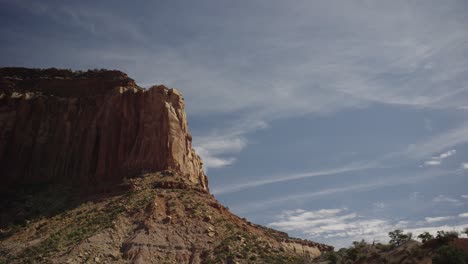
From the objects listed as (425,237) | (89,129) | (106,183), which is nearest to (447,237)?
(425,237)

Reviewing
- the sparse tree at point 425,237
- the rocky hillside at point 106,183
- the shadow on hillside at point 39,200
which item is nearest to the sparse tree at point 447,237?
the sparse tree at point 425,237

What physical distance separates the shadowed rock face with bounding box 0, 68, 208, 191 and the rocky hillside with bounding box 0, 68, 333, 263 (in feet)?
0.53

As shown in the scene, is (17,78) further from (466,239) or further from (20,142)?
(466,239)

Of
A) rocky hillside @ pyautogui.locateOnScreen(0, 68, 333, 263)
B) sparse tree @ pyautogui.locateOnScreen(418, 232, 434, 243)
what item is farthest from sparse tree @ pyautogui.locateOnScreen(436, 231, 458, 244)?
rocky hillside @ pyautogui.locateOnScreen(0, 68, 333, 263)

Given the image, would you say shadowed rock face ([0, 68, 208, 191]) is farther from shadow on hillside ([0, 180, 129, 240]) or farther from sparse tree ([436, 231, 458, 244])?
sparse tree ([436, 231, 458, 244])

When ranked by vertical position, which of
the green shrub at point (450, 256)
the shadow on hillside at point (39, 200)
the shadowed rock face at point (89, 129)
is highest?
the shadowed rock face at point (89, 129)

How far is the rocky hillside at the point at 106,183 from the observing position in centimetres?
4675

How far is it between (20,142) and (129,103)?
2008 cm

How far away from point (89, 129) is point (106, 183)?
13205 mm

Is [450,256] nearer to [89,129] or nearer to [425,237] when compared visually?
[425,237]

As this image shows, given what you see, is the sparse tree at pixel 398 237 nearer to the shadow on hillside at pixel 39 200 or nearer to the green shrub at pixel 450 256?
the green shrub at pixel 450 256

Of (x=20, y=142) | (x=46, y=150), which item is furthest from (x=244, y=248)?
(x=20, y=142)

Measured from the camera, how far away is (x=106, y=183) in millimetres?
62906

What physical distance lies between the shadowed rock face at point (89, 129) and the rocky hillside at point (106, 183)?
0.16 m
